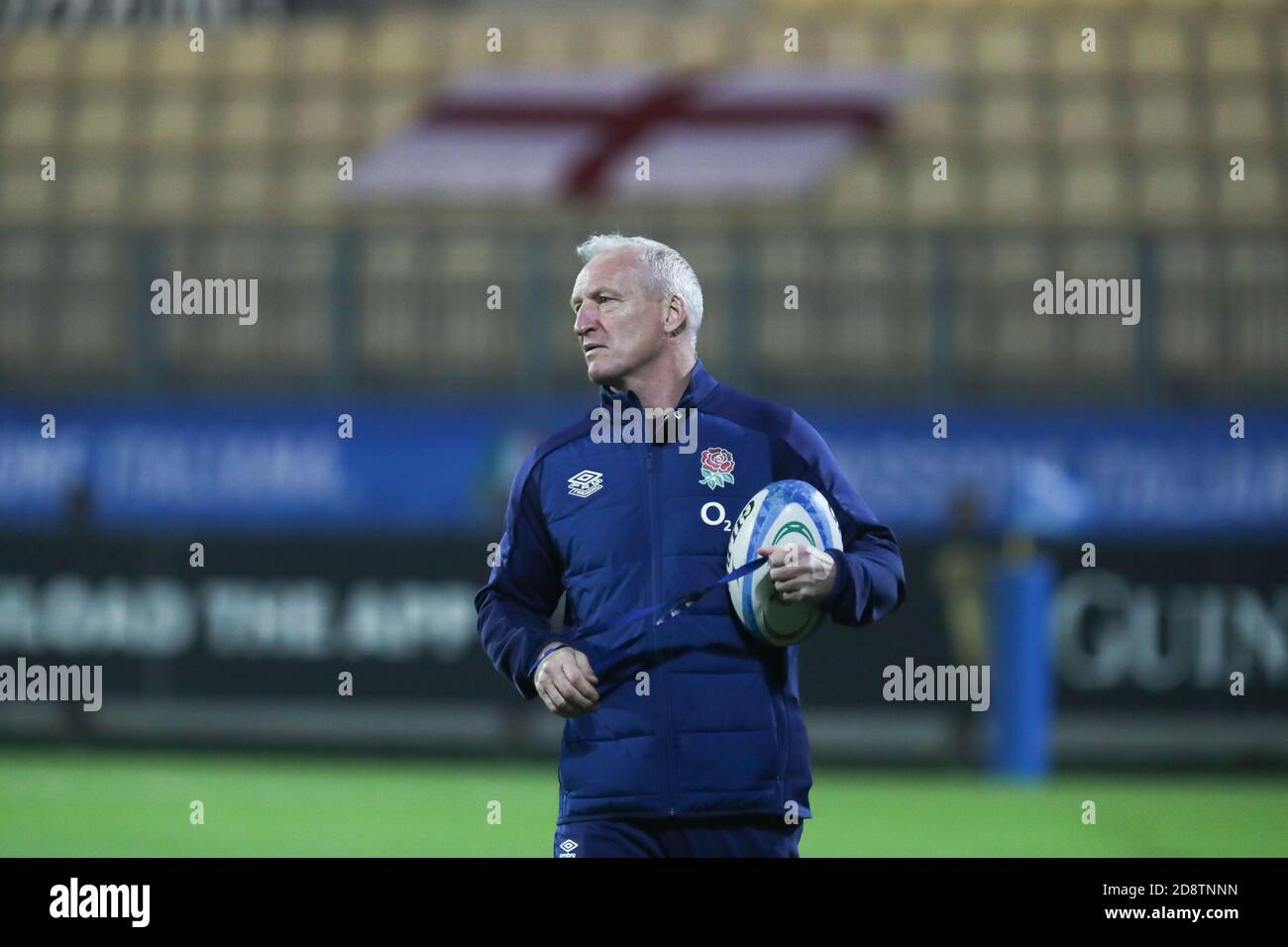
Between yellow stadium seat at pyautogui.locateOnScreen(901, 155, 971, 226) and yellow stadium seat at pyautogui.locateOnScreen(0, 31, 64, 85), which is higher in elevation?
yellow stadium seat at pyautogui.locateOnScreen(0, 31, 64, 85)

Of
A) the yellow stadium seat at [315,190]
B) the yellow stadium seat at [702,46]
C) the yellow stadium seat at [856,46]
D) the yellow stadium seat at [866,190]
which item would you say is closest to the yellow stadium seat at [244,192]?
the yellow stadium seat at [315,190]

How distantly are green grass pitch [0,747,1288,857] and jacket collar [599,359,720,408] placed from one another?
435 cm

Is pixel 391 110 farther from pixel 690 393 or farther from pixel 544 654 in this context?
pixel 544 654

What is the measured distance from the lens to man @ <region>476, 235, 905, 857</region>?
4340 mm

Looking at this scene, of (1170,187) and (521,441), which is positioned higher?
(1170,187)

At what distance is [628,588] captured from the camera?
4.39 m

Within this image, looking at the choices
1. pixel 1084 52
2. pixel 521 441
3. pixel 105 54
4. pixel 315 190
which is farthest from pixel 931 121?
pixel 105 54

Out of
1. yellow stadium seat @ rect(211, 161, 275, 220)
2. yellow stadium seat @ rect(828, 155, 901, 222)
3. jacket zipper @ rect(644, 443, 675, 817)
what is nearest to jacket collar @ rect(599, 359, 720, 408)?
jacket zipper @ rect(644, 443, 675, 817)

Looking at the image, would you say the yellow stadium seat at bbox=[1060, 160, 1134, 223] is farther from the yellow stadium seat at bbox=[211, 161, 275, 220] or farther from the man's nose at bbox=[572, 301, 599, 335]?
the man's nose at bbox=[572, 301, 599, 335]

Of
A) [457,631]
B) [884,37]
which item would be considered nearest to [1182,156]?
[884,37]

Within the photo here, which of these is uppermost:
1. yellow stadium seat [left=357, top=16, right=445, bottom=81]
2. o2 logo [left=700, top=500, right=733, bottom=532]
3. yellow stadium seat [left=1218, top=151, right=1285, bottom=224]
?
yellow stadium seat [left=357, top=16, right=445, bottom=81]

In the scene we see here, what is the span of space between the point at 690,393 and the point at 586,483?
316 mm

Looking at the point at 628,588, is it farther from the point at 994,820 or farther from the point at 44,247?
the point at 44,247

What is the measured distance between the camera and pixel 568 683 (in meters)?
4.23
